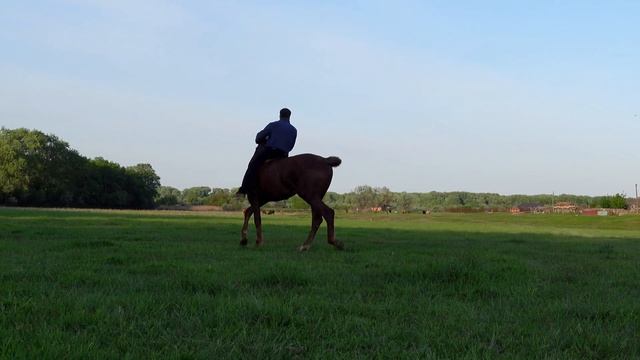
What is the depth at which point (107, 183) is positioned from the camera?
104m

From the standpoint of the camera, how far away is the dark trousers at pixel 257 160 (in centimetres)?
1170

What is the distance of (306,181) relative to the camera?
11102 millimetres

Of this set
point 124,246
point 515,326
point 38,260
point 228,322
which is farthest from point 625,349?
point 124,246

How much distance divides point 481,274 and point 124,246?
6.90m

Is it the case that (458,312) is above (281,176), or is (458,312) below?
below

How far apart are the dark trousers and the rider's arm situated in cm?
12

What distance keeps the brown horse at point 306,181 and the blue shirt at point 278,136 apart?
1.18ft

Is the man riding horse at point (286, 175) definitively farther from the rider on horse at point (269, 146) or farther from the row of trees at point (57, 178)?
the row of trees at point (57, 178)

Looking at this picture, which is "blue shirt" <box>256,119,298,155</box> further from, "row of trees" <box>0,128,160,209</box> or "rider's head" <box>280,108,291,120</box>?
"row of trees" <box>0,128,160,209</box>

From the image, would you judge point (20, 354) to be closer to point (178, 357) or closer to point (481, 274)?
point (178, 357)

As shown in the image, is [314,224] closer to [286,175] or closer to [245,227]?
[286,175]

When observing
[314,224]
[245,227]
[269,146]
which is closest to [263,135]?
[269,146]

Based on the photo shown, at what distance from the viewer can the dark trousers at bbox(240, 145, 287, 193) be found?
11.7 m

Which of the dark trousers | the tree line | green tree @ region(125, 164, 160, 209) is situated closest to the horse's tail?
the dark trousers
